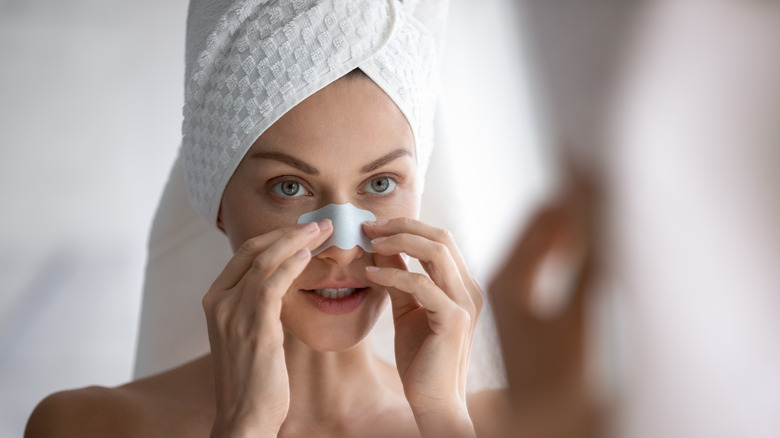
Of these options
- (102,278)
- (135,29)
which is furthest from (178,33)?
(102,278)

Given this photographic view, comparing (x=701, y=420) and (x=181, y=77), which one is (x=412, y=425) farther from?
(x=181, y=77)

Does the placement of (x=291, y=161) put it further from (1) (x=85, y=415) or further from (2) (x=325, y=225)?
(1) (x=85, y=415)

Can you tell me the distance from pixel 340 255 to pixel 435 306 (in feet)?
0.59

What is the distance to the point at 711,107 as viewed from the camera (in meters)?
0.43

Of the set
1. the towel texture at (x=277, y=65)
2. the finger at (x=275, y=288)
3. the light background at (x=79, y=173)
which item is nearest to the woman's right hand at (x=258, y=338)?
the finger at (x=275, y=288)

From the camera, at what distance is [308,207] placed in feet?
4.41

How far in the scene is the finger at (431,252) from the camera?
1.26m

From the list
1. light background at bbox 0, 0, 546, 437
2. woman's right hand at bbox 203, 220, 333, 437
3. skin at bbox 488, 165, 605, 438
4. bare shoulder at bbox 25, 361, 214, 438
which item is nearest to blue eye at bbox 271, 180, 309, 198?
woman's right hand at bbox 203, 220, 333, 437

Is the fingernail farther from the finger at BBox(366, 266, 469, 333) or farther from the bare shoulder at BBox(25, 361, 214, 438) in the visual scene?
the bare shoulder at BBox(25, 361, 214, 438)

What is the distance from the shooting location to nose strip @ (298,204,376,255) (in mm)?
1284

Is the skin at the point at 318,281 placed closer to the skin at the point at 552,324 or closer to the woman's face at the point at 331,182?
the woman's face at the point at 331,182

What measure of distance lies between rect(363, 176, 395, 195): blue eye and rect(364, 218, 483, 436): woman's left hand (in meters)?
0.09

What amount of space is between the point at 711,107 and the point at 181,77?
2.63m

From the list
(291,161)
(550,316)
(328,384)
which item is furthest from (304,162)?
(550,316)
